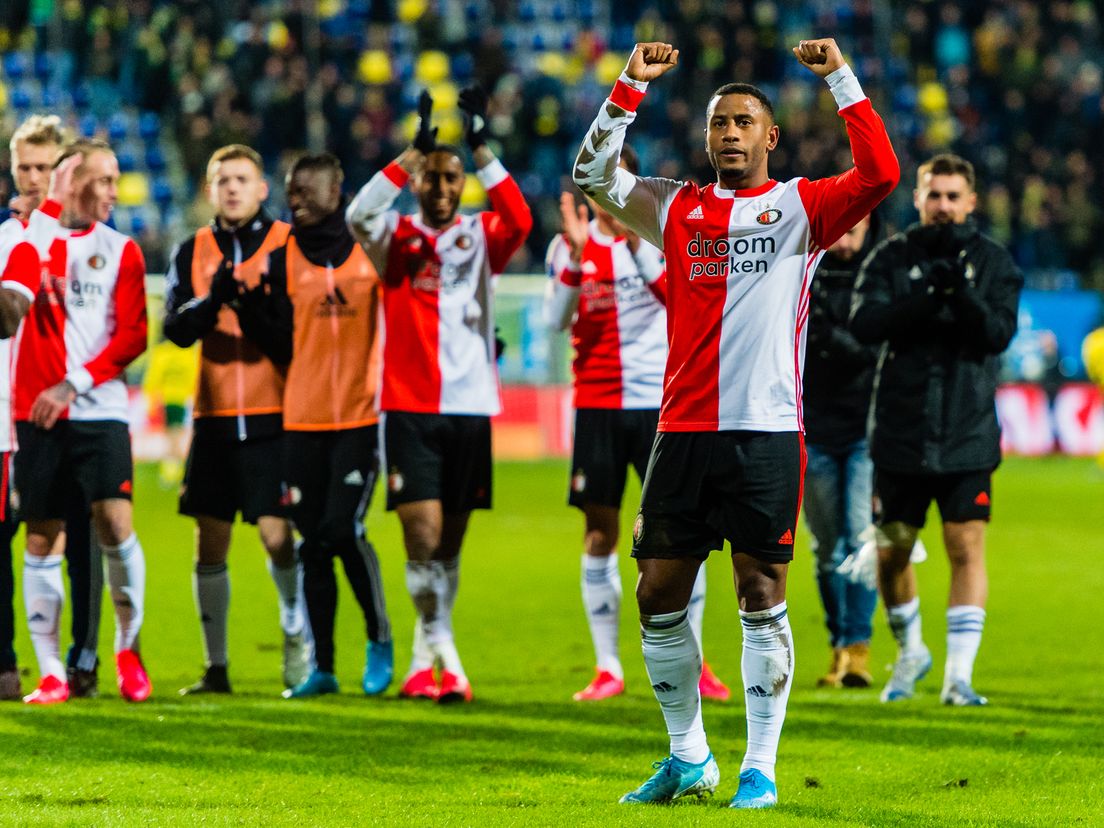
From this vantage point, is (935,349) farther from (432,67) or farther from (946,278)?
(432,67)

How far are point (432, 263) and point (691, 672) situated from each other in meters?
2.97

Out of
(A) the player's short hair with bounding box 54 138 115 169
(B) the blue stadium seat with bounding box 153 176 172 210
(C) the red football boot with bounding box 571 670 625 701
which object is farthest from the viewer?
(B) the blue stadium seat with bounding box 153 176 172 210

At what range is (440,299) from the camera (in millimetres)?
7723

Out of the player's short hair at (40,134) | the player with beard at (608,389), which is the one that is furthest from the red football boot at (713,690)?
the player's short hair at (40,134)

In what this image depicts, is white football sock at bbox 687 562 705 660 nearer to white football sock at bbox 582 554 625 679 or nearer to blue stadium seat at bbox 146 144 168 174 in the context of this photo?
white football sock at bbox 582 554 625 679

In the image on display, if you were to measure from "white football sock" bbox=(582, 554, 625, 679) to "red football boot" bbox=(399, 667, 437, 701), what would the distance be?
81cm

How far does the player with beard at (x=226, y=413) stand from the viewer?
305 inches

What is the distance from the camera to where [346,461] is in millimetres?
7719

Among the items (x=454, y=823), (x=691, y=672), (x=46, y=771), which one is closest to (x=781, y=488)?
(x=691, y=672)

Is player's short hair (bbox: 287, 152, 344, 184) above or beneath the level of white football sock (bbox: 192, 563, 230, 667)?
above

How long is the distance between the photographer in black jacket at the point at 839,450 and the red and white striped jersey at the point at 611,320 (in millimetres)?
849

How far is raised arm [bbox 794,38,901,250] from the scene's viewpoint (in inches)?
203

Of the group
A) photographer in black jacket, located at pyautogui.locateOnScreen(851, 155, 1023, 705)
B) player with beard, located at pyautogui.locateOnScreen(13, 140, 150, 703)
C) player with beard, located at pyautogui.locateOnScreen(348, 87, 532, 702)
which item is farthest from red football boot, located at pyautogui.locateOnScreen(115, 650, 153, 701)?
photographer in black jacket, located at pyautogui.locateOnScreen(851, 155, 1023, 705)

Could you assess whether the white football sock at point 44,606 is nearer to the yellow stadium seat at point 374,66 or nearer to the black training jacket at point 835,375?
the black training jacket at point 835,375
